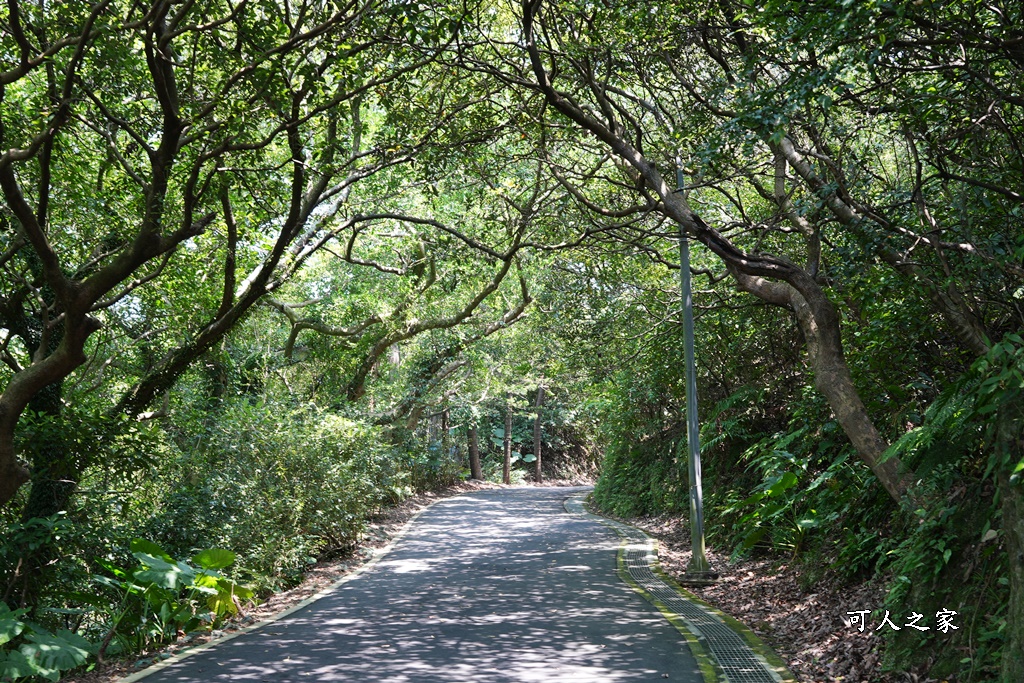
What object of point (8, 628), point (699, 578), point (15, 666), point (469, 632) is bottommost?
point (469, 632)

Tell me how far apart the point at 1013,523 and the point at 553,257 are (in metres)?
14.8

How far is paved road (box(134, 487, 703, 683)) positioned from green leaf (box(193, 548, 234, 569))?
0.88 metres

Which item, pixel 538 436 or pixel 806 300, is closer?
pixel 806 300

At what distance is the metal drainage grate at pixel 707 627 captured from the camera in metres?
7.28

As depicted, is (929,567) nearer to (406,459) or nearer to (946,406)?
(946,406)

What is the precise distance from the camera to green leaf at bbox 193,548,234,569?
9.70 meters

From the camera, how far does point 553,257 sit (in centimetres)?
1984

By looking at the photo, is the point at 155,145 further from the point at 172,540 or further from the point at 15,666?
Answer: the point at 15,666

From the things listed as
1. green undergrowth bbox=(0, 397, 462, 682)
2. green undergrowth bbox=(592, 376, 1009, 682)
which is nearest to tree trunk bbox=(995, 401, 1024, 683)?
green undergrowth bbox=(592, 376, 1009, 682)

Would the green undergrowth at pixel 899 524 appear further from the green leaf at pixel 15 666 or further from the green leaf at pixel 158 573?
the green leaf at pixel 15 666

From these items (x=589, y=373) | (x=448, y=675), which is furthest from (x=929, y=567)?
(x=589, y=373)

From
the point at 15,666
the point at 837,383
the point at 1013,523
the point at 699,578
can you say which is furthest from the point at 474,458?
the point at 1013,523

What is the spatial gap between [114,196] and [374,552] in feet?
26.6

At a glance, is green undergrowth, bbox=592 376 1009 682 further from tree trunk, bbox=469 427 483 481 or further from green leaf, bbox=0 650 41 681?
tree trunk, bbox=469 427 483 481
